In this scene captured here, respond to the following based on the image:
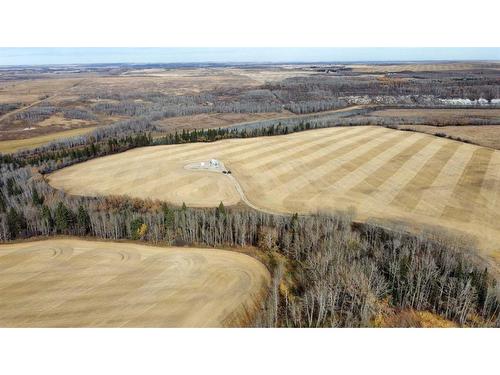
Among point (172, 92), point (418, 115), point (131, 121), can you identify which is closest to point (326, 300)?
point (418, 115)

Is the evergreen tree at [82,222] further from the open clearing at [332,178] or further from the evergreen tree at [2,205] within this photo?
the evergreen tree at [2,205]

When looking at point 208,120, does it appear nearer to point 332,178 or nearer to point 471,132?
point 332,178

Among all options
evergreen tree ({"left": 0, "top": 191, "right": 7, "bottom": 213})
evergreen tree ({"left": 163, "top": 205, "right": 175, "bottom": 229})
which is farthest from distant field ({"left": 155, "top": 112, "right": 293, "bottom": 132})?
evergreen tree ({"left": 163, "top": 205, "right": 175, "bottom": 229})

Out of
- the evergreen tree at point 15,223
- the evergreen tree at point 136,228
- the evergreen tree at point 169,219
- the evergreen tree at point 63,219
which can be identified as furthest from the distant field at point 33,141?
the evergreen tree at point 169,219

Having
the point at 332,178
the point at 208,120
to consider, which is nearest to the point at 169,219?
the point at 332,178

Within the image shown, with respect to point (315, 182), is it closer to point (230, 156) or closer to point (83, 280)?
point (230, 156)

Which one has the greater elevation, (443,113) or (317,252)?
(443,113)

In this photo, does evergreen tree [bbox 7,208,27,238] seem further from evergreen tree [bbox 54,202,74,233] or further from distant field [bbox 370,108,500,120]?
distant field [bbox 370,108,500,120]
